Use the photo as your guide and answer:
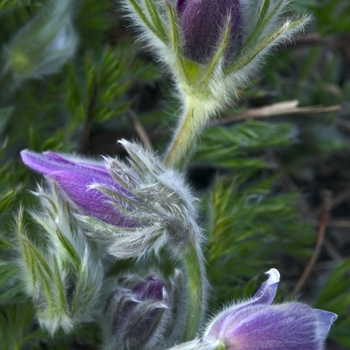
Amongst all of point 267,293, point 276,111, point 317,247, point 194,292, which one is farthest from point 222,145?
point 267,293

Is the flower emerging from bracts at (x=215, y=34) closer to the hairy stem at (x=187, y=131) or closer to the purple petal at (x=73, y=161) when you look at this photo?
the hairy stem at (x=187, y=131)

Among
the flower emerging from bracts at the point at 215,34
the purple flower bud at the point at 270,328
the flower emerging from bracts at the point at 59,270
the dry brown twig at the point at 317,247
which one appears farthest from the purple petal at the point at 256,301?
the dry brown twig at the point at 317,247

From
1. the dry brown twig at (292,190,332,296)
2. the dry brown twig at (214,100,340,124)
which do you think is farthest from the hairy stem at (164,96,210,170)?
the dry brown twig at (292,190,332,296)

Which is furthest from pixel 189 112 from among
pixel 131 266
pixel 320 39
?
pixel 320 39

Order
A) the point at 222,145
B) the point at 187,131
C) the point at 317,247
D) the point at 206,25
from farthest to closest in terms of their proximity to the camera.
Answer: the point at 317,247, the point at 222,145, the point at 187,131, the point at 206,25

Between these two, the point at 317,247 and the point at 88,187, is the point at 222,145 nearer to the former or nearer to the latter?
the point at 317,247

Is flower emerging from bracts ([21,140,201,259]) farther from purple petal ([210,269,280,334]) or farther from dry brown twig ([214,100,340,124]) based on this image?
dry brown twig ([214,100,340,124])
